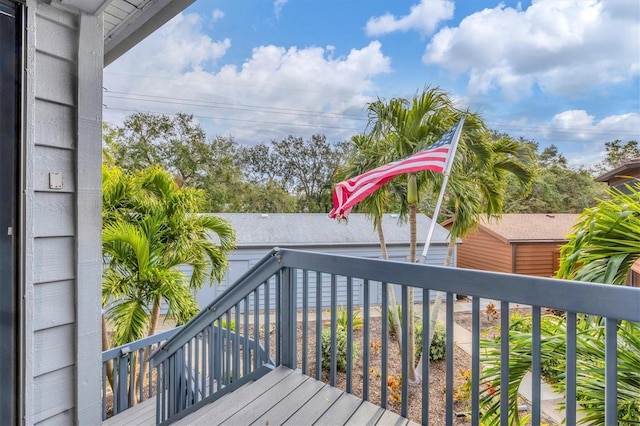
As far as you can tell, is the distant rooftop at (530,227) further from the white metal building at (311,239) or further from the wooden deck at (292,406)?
the wooden deck at (292,406)

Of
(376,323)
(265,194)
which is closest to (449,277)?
(376,323)

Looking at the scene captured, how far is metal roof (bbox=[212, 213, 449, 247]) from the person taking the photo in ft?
30.7

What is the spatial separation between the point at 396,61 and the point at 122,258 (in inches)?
886

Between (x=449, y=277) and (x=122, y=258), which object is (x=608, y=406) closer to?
(x=449, y=277)

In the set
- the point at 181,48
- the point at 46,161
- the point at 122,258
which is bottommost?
the point at 122,258

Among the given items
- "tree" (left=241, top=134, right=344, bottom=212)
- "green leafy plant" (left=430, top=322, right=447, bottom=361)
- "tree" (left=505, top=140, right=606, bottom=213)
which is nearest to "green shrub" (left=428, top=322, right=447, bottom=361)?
"green leafy plant" (left=430, top=322, right=447, bottom=361)

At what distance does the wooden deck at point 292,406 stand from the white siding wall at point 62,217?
74cm

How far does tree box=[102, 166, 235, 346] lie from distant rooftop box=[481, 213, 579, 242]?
335 inches

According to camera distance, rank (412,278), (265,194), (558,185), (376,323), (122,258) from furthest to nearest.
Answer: (558,185), (265,194), (376,323), (122,258), (412,278)

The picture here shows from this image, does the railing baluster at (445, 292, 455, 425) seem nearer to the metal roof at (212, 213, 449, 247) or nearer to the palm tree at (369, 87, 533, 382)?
the palm tree at (369, 87, 533, 382)

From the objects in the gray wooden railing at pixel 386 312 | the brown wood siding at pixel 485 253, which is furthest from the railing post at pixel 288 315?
the brown wood siding at pixel 485 253

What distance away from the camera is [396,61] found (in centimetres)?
2230

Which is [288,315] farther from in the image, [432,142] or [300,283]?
[300,283]

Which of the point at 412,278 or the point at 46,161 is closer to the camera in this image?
the point at 46,161
